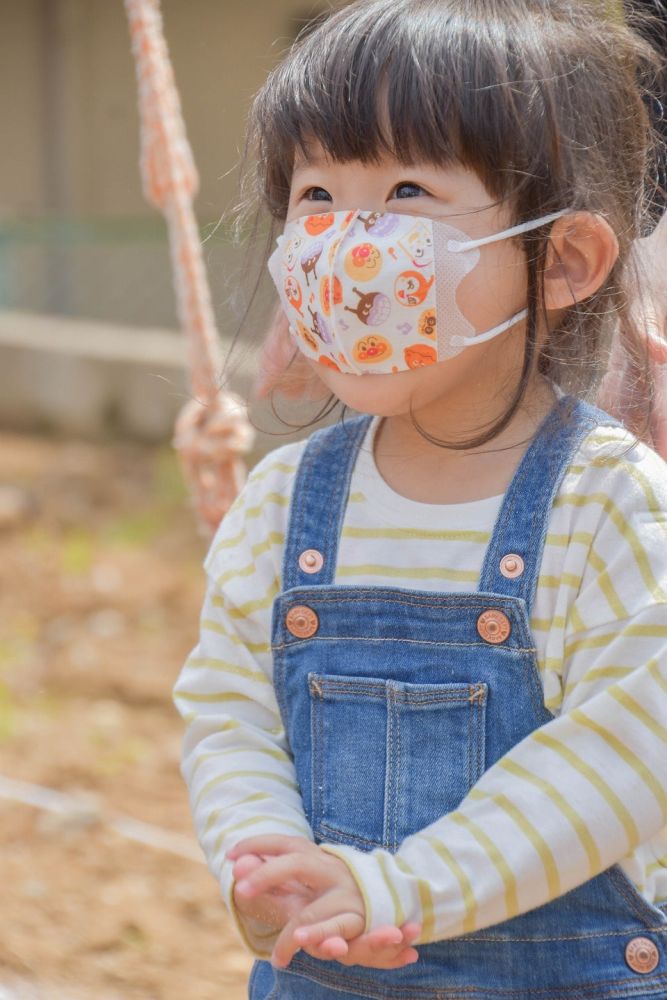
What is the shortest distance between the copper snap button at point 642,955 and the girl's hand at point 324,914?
19cm

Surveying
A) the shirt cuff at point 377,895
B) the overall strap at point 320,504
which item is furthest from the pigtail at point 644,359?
the shirt cuff at point 377,895

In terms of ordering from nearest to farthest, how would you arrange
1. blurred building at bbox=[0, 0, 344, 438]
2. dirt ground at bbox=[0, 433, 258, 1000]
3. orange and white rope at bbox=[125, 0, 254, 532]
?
orange and white rope at bbox=[125, 0, 254, 532], dirt ground at bbox=[0, 433, 258, 1000], blurred building at bbox=[0, 0, 344, 438]

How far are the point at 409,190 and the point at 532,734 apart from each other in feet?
1.53

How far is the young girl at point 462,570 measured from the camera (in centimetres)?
108

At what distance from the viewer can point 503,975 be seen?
1.15 metres

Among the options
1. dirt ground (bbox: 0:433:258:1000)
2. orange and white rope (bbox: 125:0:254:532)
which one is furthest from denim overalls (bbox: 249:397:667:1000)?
dirt ground (bbox: 0:433:258:1000)

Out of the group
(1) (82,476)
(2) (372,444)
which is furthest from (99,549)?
(2) (372,444)

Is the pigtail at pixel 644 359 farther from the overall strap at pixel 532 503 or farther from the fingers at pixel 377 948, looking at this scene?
the fingers at pixel 377 948

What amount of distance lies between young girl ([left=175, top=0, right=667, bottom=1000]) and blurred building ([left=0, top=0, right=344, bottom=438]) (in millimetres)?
3884

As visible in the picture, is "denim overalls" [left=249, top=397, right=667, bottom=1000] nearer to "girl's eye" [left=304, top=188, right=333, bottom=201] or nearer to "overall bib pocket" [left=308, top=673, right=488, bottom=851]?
"overall bib pocket" [left=308, top=673, right=488, bottom=851]

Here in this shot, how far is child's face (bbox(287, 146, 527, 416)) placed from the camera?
1.16m

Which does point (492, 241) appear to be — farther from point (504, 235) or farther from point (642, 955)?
point (642, 955)

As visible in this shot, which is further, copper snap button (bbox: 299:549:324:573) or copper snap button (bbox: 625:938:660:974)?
copper snap button (bbox: 299:549:324:573)

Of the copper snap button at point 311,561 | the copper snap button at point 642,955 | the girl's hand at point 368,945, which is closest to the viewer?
the girl's hand at point 368,945
